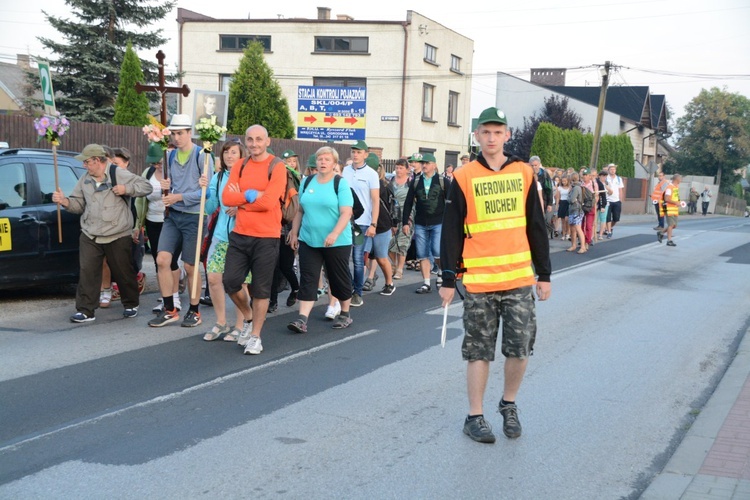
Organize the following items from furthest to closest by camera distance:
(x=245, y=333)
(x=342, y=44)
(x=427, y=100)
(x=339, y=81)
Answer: (x=427, y=100) < (x=339, y=81) < (x=342, y=44) < (x=245, y=333)

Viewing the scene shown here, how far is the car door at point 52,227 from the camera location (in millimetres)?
9484

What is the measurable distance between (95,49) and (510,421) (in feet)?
81.4

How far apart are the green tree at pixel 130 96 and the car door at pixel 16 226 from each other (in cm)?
1314

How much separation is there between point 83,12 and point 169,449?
82.0 feet

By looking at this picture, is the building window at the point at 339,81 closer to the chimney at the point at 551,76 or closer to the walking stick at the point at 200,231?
the walking stick at the point at 200,231

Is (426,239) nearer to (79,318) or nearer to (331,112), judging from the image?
(79,318)

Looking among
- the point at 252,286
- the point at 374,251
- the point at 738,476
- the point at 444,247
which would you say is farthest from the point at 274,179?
the point at 738,476

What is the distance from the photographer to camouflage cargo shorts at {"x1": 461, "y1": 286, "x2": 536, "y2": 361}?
5039mm

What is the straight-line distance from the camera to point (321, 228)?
8.20 meters

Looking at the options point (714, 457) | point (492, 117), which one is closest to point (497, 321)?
point (492, 117)

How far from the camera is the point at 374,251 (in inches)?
431

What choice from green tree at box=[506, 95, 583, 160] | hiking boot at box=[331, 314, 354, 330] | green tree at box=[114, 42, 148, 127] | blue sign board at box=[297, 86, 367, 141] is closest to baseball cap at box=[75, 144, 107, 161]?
hiking boot at box=[331, 314, 354, 330]

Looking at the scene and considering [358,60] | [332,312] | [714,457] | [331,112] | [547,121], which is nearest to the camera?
[714,457]

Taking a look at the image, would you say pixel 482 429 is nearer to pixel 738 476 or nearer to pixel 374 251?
pixel 738 476
